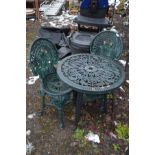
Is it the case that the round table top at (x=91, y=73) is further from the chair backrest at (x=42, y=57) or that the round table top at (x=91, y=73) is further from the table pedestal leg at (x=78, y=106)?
the table pedestal leg at (x=78, y=106)

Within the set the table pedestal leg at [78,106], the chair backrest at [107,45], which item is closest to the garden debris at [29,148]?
the table pedestal leg at [78,106]

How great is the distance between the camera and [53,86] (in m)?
3.66

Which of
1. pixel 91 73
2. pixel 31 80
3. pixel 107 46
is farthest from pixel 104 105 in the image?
pixel 31 80

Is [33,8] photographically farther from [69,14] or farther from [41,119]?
[41,119]

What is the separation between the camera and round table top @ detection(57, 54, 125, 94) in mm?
2914

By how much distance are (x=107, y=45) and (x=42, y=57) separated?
1.19 m

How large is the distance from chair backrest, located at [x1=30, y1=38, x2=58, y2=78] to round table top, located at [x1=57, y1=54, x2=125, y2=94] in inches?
8.8

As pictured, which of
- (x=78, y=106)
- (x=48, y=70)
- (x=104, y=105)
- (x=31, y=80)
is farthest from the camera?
(x=31, y=80)

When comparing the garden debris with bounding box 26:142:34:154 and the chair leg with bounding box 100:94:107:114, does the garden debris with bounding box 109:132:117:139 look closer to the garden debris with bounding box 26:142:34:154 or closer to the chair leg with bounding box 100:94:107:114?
the chair leg with bounding box 100:94:107:114

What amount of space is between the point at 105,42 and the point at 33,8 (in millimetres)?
4766

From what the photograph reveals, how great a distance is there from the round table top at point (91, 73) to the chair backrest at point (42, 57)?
222mm

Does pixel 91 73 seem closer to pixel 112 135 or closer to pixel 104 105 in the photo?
pixel 104 105

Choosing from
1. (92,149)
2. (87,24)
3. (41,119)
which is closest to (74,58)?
(41,119)

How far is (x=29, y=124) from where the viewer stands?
3562 mm
